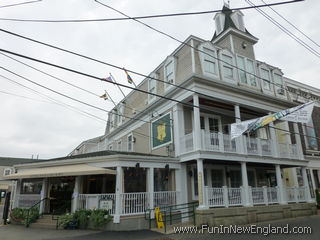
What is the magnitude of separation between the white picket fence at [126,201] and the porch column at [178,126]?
103 inches

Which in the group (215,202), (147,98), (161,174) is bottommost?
(215,202)

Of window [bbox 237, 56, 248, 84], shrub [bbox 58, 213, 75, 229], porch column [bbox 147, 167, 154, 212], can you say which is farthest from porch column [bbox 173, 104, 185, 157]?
shrub [bbox 58, 213, 75, 229]

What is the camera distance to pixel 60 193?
554 inches

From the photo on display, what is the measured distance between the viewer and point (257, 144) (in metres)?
14.0

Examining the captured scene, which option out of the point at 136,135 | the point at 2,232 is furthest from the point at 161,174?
the point at 2,232

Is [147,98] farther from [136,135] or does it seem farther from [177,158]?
[177,158]

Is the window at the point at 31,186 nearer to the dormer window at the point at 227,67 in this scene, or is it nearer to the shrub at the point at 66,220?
the shrub at the point at 66,220

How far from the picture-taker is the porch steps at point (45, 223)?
11195mm

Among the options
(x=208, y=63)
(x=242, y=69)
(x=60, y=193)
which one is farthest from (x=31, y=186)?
(x=242, y=69)

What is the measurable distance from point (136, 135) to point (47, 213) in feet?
27.1

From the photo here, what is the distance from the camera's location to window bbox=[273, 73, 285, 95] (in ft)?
55.2

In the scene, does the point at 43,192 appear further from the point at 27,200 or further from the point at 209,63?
the point at 209,63

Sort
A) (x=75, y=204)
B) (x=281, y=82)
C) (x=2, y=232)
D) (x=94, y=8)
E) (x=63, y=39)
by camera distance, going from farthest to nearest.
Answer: (x=281, y=82)
(x=75, y=204)
(x=2, y=232)
(x=63, y=39)
(x=94, y=8)

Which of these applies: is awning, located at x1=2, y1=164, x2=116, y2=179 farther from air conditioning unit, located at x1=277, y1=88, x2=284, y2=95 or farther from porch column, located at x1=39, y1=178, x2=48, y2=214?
air conditioning unit, located at x1=277, y1=88, x2=284, y2=95
